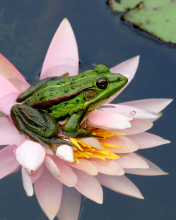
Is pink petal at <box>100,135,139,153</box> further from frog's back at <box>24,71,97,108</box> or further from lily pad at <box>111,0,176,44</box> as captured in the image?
lily pad at <box>111,0,176,44</box>

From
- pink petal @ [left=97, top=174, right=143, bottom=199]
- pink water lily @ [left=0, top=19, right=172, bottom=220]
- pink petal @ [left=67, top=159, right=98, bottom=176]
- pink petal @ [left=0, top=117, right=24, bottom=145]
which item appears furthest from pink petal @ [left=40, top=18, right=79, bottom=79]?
pink petal @ [left=97, top=174, right=143, bottom=199]

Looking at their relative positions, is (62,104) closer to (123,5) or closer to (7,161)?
(7,161)

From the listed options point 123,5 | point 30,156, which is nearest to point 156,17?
point 123,5

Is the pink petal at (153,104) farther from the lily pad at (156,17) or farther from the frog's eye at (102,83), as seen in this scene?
the lily pad at (156,17)

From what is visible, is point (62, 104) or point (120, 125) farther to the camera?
point (62, 104)

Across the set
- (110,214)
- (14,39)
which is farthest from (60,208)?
(14,39)

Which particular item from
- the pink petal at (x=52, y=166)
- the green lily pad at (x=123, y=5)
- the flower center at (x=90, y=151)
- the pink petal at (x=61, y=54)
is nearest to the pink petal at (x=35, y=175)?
the pink petal at (x=52, y=166)
